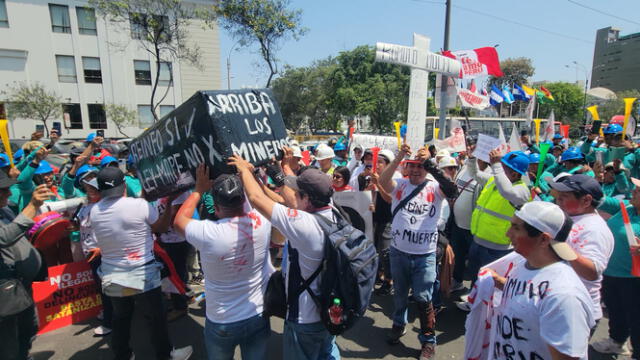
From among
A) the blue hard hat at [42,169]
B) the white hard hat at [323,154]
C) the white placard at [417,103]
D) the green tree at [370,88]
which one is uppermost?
the green tree at [370,88]

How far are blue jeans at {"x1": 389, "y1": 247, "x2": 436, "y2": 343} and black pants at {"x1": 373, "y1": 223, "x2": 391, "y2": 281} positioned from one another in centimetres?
105

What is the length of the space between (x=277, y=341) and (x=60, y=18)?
113ft

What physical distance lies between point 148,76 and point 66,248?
30.4 meters

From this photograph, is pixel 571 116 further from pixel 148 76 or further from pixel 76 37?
pixel 76 37

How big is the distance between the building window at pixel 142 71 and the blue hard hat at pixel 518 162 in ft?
108

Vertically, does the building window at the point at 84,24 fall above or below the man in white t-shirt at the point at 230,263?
above

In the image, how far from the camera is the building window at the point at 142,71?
2984 centimetres

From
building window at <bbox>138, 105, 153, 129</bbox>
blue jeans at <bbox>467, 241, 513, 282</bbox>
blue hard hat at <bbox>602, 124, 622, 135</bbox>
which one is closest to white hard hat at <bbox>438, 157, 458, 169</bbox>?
blue jeans at <bbox>467, 241, 513, 282</bbox>

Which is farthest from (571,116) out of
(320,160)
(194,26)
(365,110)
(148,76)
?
(320,160)

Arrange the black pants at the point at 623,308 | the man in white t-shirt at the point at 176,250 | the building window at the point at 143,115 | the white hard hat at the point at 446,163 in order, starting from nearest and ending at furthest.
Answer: the black pants at the point at 623,308, the white hard hat at the point at 446,163, the man in white t-shirt at the point at 176,250, the building window at the point at 143,115

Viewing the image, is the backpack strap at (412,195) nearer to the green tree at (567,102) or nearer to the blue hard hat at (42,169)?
the blue hard hat at (42,169)

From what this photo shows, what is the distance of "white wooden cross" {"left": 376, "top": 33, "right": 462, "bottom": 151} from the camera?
15.1 feet

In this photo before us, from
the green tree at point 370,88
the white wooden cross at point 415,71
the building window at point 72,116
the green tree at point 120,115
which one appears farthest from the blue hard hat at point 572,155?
the building window at point 72,116

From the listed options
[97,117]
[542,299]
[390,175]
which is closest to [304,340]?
[542,299]
